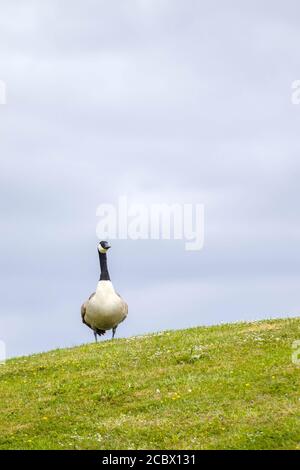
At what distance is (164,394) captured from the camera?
2800 cm

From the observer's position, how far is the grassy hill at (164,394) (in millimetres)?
24328

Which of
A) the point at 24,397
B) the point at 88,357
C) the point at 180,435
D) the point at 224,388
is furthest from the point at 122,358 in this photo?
the point at 180,435

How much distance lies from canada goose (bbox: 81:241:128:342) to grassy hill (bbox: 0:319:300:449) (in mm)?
Answer: 3344

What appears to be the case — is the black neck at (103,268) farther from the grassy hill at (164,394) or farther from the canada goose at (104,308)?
the grassy hill at (164,394)

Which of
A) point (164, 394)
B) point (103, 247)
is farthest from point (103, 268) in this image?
point (164, 394)

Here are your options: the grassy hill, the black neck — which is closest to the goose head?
the black neck

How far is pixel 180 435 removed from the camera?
2438 cm

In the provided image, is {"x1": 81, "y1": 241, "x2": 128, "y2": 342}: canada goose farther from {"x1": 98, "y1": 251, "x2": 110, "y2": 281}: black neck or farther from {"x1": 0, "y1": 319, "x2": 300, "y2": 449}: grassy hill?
→ {"x1": 0, "y1": 319, "x2": 300, "y2": 449}: grassy hill

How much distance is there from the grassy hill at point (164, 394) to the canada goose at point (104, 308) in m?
3.34

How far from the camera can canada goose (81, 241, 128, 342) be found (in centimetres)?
3975

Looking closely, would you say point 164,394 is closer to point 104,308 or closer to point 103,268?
point 104,308

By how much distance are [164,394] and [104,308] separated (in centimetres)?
1215

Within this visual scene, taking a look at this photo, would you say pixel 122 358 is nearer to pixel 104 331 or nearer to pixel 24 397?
pixel 24 397
